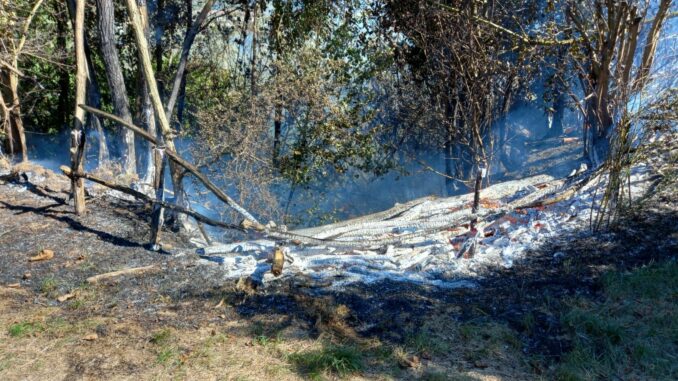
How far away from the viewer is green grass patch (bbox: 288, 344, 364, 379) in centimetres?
398

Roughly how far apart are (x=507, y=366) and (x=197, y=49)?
36.9 ft

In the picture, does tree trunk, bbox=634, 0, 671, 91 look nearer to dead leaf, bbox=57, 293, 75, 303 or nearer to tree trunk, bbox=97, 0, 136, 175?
dead leaf, bbox=57, 293, 75, 303

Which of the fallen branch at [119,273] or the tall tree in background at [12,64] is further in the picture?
the tall tree in background at [12,64]

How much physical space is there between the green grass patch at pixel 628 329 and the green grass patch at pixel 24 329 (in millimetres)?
3773

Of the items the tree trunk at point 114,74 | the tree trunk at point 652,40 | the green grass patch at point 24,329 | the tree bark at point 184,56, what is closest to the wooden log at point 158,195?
the green grass patch at point 24,329

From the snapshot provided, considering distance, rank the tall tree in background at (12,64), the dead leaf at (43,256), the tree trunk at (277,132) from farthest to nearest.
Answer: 1. the tree trunk at (277,132)
2. the tall tree in background at (12,64)
3. the dead leaf at (43,256)

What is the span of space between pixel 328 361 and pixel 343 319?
25.7 inches

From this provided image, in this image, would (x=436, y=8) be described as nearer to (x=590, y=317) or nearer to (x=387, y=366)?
(x=590, y=317)

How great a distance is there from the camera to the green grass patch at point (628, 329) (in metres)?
4.06

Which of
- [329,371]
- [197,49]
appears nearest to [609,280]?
[329,371]

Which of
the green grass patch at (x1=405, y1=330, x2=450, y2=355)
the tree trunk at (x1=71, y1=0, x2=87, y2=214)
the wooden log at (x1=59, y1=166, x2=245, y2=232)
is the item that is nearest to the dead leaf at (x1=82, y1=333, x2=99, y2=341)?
the wooden log at (x1=59, y1=166, x2=245, y2=232)

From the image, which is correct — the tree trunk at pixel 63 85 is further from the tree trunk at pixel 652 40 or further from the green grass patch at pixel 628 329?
the green grass patch at pixel 628 329

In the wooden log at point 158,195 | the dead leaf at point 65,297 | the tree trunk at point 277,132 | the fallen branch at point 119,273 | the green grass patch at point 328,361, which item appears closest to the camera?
the green grass patch at point 328,361

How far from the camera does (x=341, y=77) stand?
11.1m
